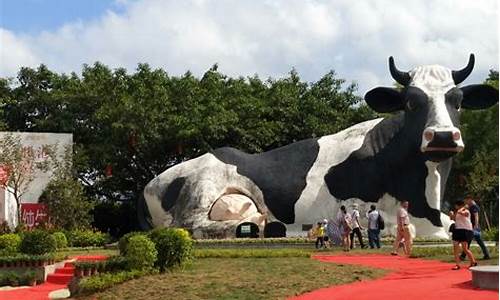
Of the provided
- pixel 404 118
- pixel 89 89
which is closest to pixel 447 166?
pixel 404 118

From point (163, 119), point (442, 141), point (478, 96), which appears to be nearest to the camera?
point (442, 141)

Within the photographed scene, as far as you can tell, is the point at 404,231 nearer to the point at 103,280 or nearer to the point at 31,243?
the point at 103,280

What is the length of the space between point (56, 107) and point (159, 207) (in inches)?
490

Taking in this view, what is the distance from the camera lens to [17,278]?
49.5 ft

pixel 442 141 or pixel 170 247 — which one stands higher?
pixel 442 141

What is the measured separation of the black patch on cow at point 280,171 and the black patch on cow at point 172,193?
1.39 m

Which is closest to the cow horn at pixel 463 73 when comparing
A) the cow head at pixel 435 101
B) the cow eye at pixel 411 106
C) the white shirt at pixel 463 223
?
the cow head at pixel 435 101

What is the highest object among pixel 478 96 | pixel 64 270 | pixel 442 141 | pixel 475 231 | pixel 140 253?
pixel 478 96

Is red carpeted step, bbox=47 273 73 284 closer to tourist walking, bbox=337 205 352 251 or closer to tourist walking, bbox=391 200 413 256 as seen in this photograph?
tourist walking, bbox=337 205 352 251

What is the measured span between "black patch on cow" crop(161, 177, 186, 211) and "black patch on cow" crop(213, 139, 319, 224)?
1390 mm

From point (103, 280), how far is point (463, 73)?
11990mm

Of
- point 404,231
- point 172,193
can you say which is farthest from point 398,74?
point 172,193

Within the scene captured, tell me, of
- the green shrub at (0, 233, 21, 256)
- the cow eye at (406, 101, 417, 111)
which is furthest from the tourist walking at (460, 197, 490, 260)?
the green shrub at (0, 233, 21, 256)

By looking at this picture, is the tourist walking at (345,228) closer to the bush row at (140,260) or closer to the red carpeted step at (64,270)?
the bush row at (140,260)
